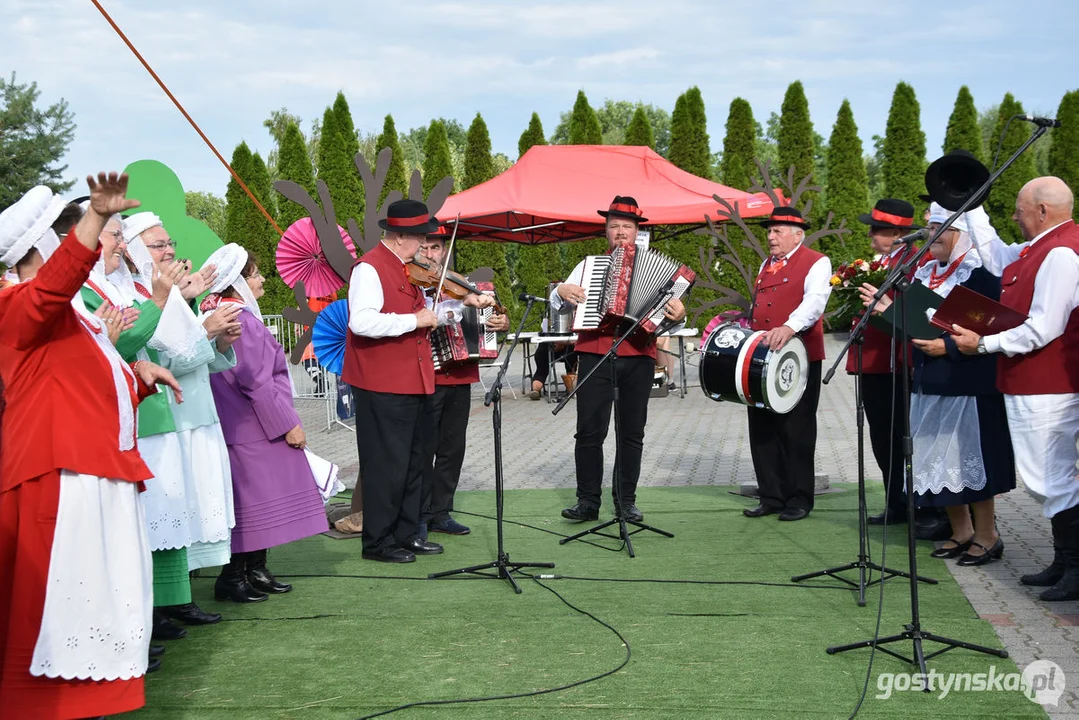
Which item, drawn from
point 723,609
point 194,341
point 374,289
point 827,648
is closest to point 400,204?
point 374,289

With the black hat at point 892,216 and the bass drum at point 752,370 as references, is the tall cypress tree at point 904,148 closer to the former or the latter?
the black hat at point 892,216

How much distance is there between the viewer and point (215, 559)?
4918mm

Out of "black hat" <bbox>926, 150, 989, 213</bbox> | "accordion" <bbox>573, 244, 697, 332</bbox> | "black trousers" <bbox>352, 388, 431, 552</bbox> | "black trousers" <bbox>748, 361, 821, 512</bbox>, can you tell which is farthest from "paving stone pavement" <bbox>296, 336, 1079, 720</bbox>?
"black hat" <bbox>926, 150, 989, 213</bbox>

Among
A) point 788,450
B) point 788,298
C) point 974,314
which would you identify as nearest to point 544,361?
point 788,450

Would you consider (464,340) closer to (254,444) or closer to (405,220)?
(405,220)

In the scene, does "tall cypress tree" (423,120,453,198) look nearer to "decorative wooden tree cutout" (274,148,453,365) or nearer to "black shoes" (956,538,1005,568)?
"decorative wooden tree cutout" (274,148,453,365)

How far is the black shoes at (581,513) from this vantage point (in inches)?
286

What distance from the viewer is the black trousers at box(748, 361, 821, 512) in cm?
714

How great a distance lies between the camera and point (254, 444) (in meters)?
5.37

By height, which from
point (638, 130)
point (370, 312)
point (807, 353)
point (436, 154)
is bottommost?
point (807, 353)

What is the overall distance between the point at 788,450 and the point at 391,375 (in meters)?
2.89

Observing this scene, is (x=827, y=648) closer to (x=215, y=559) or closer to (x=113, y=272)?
(x=215, y=559)

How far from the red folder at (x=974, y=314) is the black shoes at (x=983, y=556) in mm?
1346

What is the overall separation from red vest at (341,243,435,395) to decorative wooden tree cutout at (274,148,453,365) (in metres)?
0.68
